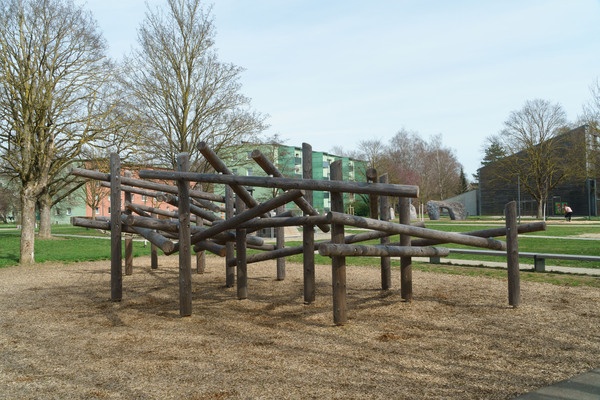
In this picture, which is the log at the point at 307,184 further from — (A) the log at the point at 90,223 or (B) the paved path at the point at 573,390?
(B) the paved path at the point at 573,390

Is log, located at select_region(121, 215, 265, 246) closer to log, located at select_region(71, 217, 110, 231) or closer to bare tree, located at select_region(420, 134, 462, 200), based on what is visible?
log, located at select_region(71, 217, 110, 231)

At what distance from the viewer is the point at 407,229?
604 centimetres

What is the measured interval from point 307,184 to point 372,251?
3.51 feet

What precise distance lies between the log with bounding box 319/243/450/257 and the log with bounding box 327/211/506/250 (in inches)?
10.0

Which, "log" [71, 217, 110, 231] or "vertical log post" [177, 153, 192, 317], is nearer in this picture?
"vertical log post" [177, 153, 192, 317]

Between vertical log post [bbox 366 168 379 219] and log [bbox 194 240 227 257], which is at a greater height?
vertical log post [bbox 366 168 379 219]

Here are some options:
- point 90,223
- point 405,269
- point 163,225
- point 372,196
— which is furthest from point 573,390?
point 90,223

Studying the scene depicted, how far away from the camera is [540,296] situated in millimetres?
7734

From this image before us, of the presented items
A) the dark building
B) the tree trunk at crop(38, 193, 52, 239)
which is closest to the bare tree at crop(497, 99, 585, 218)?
the dark building

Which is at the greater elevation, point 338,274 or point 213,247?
point 213,247

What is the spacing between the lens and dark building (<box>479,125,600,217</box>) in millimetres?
43781

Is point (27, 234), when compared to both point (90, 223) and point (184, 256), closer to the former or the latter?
point (90, 223)

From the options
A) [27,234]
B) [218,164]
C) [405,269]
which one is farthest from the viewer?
[27,234]

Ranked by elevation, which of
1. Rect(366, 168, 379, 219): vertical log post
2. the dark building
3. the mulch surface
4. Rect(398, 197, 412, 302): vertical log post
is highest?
the dark building
